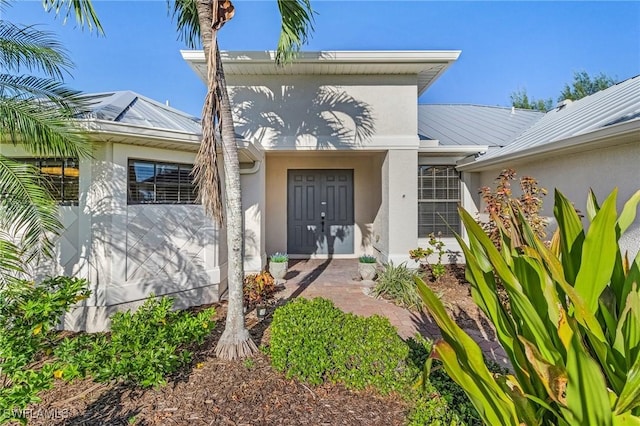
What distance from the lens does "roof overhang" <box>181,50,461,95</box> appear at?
22.6 feet

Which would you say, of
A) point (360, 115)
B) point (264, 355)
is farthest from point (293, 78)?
point (264, 355)

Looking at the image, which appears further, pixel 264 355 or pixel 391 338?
pixel 264 355

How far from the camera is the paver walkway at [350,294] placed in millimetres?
4586

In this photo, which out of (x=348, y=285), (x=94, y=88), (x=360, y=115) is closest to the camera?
(x=94, y=88)

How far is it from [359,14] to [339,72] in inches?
61.6

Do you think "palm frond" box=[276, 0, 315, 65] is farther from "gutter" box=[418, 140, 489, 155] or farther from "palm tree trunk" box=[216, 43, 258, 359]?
"gutter" box=[418, 140, 489, 155]

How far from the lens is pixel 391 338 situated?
326 cm

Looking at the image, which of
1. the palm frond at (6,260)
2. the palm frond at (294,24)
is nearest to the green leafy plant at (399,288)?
the palm frond at (294,24)

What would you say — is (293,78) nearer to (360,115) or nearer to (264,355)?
(360,115)

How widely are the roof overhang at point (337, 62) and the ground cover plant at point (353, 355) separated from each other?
19.2 feet

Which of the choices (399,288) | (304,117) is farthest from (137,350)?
(304,117)

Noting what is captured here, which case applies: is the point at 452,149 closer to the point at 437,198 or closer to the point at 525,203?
the point at 437,198

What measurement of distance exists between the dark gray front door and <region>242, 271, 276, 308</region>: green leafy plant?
3859mm

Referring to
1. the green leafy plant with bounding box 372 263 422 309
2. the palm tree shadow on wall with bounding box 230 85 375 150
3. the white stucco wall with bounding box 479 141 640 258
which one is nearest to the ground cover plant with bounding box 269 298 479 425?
the green leafy plant with bounding box 372 263 422 309
